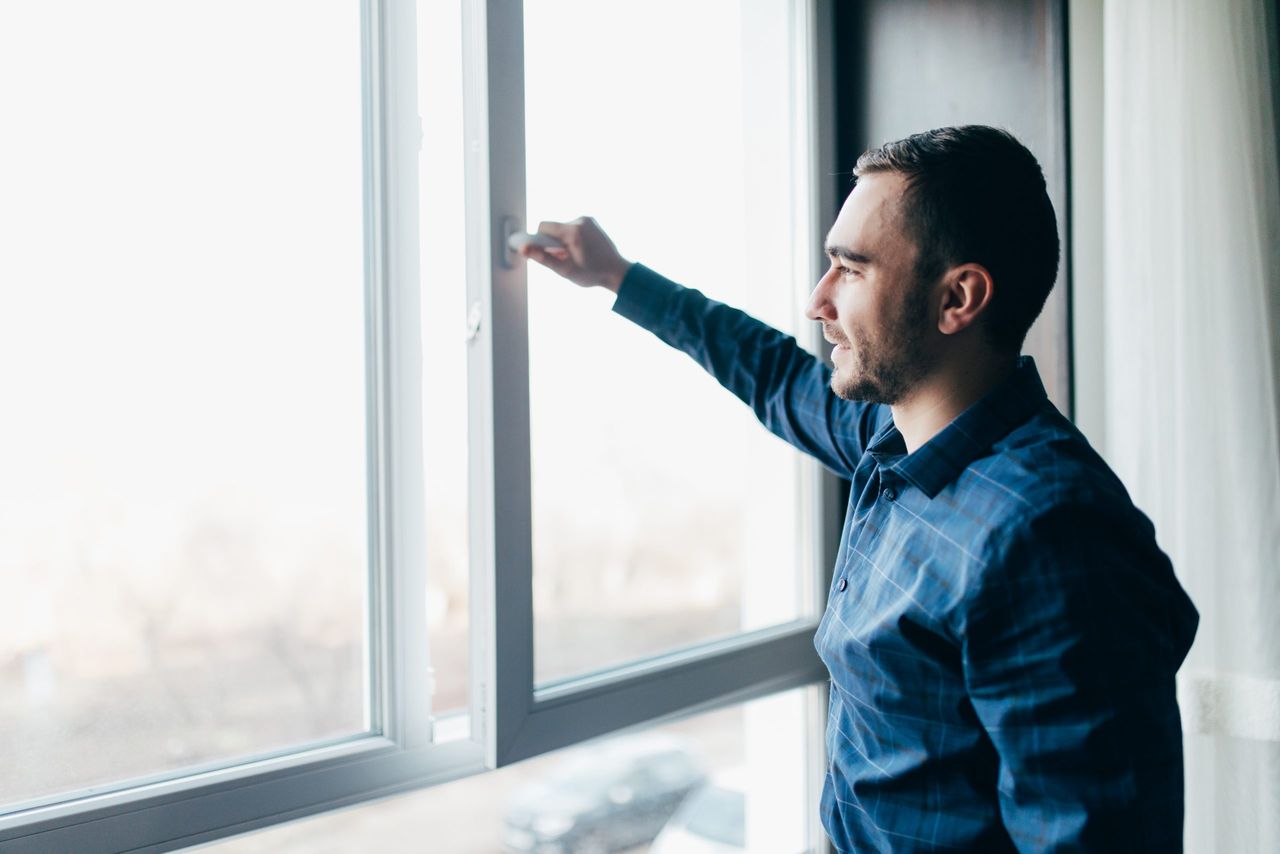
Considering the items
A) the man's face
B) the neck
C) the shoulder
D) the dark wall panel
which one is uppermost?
the dark wall panel

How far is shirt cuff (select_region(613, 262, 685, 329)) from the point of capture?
4.30 ft

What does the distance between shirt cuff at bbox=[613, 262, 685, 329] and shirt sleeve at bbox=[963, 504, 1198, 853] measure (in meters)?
0.59

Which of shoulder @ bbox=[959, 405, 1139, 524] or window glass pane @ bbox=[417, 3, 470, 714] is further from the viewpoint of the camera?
window glass pane @ bbox=[417, 3, 470, 714]

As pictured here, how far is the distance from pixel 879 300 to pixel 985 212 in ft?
0.45

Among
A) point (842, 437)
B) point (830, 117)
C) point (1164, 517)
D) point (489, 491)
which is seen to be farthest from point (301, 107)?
point (1164, 517)

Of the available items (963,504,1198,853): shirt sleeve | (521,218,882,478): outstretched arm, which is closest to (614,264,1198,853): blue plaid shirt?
(963,504,1198,853): shirt sleeve

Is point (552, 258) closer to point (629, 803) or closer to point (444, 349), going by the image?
point (444, 349)

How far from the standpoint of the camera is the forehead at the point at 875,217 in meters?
1.06

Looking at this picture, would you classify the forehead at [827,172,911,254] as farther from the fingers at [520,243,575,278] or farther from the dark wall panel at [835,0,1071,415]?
the dark wall panel at [835,0,1071,415]

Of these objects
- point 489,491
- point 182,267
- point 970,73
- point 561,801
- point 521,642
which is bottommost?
point 561,801

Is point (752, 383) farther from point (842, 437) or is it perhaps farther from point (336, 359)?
point (336, 359)

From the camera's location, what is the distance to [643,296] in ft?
4.31

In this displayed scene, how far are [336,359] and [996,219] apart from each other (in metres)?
0.77

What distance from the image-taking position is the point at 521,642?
3.86 ft
